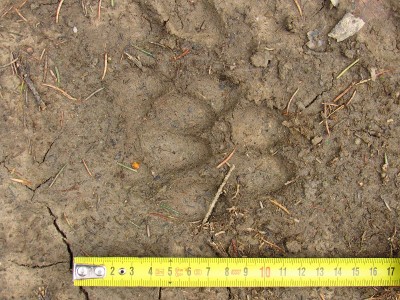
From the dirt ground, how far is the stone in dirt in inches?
1.8

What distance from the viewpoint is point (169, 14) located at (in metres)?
3.12

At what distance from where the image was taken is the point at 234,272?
2977 millimetres

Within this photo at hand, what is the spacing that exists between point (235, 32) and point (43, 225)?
1.86 meters

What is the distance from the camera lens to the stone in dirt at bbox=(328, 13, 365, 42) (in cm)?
311

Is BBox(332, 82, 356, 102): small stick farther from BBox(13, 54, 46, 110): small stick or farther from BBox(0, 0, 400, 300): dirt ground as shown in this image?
BBox(13, 54, 46, 110): small stick

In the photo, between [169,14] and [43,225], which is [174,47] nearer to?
[169,14]

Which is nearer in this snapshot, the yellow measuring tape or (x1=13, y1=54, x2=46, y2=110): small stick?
the yellow measuring tape

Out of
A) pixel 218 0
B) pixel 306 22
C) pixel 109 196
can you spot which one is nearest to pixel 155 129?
pixel 109 196

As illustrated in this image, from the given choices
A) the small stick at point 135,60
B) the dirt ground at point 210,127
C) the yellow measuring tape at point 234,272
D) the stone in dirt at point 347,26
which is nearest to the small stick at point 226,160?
the dirt ground at point 210,127

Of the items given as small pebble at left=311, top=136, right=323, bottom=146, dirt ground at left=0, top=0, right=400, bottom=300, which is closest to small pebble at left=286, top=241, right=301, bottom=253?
dirt ground at left=0, top=0, right=400, bottom=300

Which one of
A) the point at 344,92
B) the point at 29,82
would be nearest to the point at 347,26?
the point at 344,92

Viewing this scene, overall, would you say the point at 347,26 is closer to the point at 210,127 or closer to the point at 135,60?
the point at 210,127

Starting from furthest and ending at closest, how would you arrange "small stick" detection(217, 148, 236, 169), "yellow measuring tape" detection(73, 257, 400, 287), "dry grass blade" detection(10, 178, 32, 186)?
"small stick" detection(217, 148, 236, 169) < "dry grass blade" detection(10, 178, 32, 186) < "yellow measuring tape" detection(73, 257, 400, 287)

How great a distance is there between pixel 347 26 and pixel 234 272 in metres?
1.84
